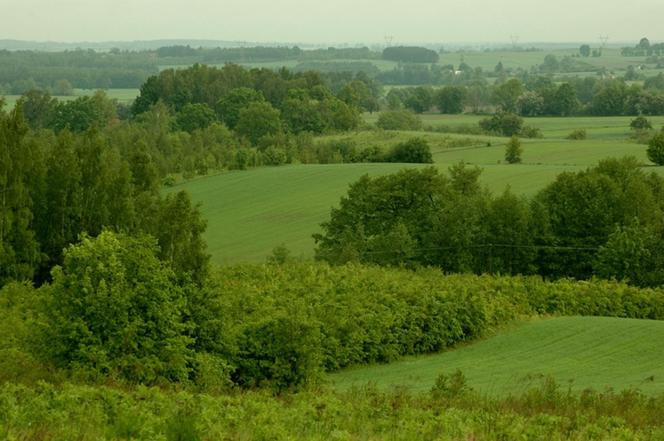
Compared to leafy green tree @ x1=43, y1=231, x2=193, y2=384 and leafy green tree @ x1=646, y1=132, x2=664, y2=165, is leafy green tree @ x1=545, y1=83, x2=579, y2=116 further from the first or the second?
leafy green tree @ x1=43, y1=231, x2=193, y2=384

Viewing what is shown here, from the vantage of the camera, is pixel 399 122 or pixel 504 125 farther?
pixel 399 122

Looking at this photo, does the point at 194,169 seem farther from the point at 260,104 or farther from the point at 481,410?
the point at 481,410

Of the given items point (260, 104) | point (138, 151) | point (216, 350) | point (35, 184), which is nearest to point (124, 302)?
point (216, 350)

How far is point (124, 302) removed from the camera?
88.7 ft

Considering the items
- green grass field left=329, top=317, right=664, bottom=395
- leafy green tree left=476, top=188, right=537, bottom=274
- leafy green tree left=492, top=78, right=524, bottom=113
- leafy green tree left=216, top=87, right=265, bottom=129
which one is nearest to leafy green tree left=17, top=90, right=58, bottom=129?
leafy green tree left=216, top=87, right=265, bottom=129

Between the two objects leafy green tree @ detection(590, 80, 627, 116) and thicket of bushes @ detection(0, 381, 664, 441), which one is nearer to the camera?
thicket of bushes @ detection(0, 381, 664, 441)

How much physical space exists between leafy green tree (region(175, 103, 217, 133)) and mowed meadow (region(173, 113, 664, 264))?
3482 centimetres

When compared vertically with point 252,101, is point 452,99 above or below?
below

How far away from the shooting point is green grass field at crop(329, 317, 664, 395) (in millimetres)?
29781

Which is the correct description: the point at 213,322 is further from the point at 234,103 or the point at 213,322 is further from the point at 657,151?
the point at 234,103

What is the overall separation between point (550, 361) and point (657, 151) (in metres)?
54.6

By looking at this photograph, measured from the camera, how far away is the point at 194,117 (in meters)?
145

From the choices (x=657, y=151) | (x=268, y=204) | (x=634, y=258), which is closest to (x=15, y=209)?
(x=634, y=258)

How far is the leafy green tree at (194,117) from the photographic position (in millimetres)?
143375
